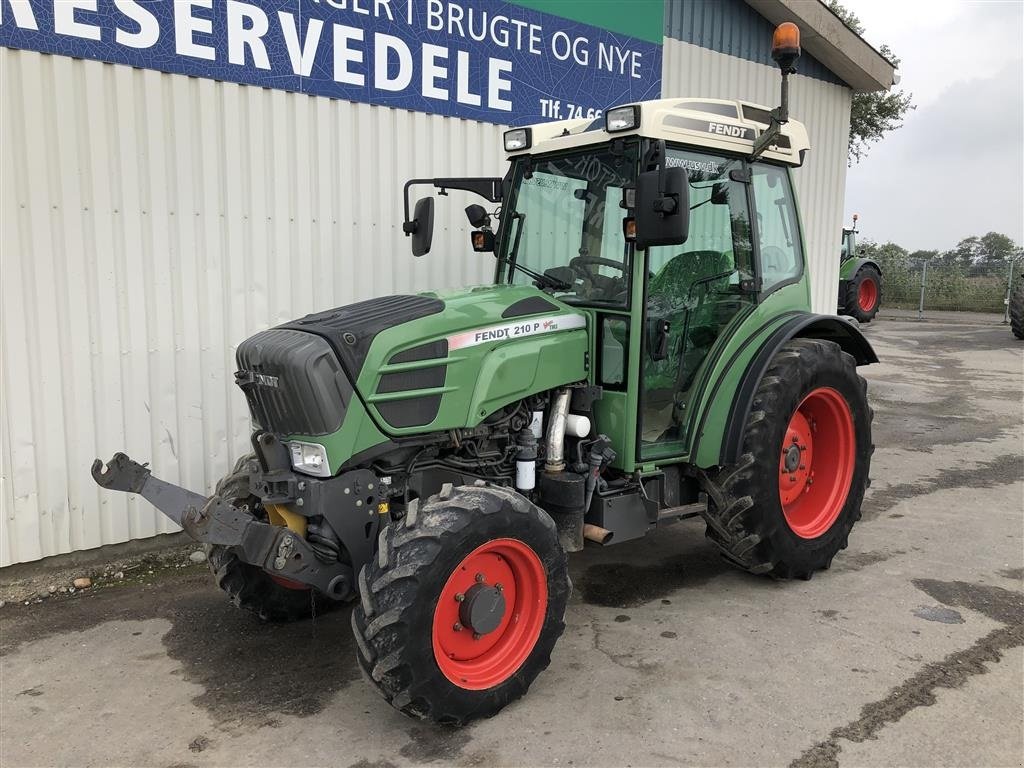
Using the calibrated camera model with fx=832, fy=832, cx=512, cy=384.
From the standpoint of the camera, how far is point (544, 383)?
3.91m

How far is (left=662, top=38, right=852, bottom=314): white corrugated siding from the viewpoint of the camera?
7.90 m

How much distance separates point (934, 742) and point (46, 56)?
5363 mm

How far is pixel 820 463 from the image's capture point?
5031mm

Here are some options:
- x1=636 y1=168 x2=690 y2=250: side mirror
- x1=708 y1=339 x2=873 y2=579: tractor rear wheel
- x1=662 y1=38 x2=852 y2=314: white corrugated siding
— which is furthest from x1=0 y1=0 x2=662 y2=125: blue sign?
x1=708 y1=339 x2=873 y2=579: tractor rear wheel

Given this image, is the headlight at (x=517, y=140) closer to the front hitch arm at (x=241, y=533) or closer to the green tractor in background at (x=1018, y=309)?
the front hitch arm at (x=241, y=533)

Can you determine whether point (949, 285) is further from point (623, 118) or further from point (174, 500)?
point (174, 500)

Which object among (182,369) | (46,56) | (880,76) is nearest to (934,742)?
(182,369)

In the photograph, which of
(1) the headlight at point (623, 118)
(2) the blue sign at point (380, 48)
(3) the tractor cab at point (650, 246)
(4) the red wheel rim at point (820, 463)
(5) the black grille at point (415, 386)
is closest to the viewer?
(5) the black grille at point (415, 386)

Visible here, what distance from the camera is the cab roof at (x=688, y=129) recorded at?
3885 mm

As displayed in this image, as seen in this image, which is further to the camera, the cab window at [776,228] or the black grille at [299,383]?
the cab window at [776,228]

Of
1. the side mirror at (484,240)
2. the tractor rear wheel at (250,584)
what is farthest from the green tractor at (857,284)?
the tractor rear wheel at (250,584)

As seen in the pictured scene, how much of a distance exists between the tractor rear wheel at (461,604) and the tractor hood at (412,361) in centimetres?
44

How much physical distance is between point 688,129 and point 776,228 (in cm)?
100

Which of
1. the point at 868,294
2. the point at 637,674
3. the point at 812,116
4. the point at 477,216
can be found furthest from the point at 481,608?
the point at 868,294
